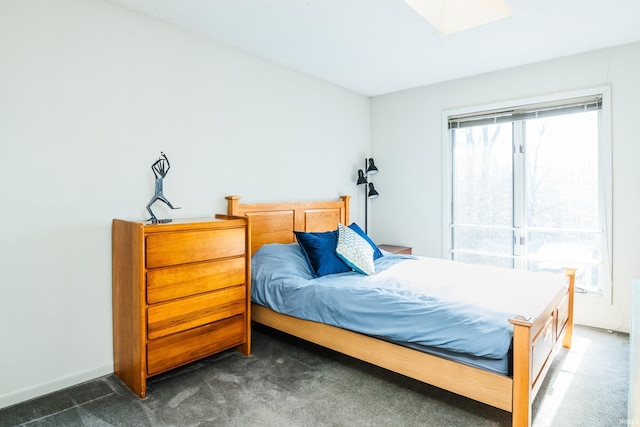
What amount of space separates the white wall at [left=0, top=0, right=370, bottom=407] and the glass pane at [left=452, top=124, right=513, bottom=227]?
2404 mm

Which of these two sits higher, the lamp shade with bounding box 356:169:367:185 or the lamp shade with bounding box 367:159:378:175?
the lamp shade with bounding box 367:159:378:175

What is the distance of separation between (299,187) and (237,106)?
1021 millimetres

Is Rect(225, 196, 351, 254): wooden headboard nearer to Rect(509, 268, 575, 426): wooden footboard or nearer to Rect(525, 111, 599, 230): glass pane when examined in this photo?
Rect(525, 111, 599, 230): glass pane

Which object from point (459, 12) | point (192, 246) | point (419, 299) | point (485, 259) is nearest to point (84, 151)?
point (192, 246)

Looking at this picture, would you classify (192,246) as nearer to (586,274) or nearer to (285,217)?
(285,217)

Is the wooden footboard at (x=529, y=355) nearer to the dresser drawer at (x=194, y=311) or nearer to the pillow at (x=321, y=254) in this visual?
the pillow at (x=321, y=254)

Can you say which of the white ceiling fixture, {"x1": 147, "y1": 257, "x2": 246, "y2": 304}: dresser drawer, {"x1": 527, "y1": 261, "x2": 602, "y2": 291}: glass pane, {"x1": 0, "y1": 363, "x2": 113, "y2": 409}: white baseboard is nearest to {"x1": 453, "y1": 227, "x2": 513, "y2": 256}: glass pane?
{"x1": 527, "y1": 261, "x2": 602, "y2": 291}: glass pane

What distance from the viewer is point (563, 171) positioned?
349 centimetres

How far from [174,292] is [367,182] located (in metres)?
2.82

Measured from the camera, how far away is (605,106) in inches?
126

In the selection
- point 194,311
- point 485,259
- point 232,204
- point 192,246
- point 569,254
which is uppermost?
point 232,204

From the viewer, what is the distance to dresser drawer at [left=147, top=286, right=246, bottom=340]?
7.22ft

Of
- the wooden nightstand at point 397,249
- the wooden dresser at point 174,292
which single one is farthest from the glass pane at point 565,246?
the wooden dresser at point 174,292

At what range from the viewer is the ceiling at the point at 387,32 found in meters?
2.48
